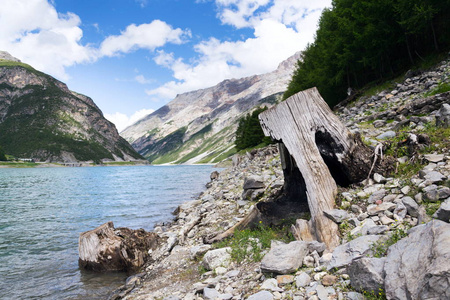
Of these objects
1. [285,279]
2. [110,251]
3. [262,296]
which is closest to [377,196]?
[285,279]

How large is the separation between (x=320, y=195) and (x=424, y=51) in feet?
106

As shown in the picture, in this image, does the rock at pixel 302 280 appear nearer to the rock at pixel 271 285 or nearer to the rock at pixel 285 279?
the rock at pixel 285 279

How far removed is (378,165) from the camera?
802 cm

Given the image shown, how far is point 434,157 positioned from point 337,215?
10.3 ft

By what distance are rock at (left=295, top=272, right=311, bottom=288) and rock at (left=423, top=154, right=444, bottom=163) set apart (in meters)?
4.82

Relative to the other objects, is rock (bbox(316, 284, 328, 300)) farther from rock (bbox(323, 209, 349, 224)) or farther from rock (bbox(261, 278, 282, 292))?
rock (bbox(323, 209, 349, 224))

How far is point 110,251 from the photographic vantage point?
12.0 meters

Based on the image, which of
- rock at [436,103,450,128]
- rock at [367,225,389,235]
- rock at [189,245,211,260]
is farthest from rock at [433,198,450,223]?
rock at [189,245,211,260]

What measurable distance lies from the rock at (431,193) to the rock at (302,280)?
3.22 metres

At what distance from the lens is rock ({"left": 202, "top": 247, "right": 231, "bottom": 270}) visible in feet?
26.2

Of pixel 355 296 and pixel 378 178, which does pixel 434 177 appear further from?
pixel 355 296

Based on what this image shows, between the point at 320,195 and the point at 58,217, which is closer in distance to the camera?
the point at 320,195

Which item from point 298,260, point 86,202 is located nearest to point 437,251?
point 298,260

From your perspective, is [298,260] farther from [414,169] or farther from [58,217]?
[58,217]
